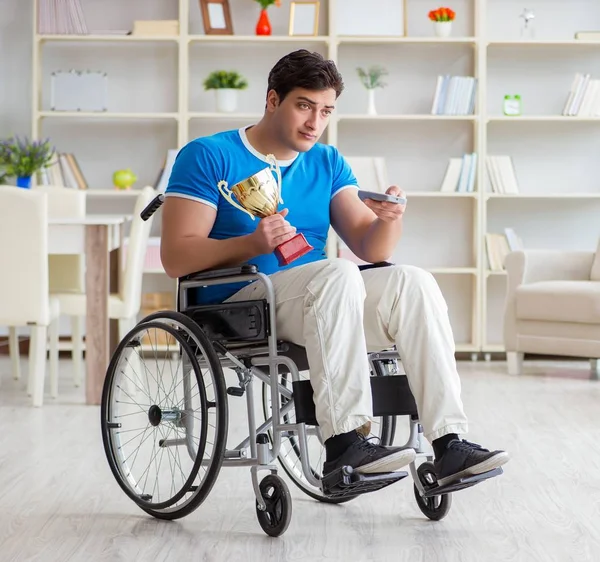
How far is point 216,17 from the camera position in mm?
5672

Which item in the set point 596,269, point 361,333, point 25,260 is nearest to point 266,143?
point 361,333

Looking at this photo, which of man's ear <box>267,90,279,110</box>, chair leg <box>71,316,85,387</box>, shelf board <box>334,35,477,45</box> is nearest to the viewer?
man's ear <box>267,90,279,110</box>

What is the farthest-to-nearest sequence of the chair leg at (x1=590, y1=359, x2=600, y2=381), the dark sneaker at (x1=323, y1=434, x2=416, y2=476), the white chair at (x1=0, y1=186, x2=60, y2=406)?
the chair leg at (x1=590, y1=359, x2=600, y2=381), the white chair at (x1=0, y1=186, x2=60, y2=406), the dark sneaker at (x1=323, y1=434, x2=416, y2=476)

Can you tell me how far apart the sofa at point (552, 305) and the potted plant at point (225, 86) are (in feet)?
5.63

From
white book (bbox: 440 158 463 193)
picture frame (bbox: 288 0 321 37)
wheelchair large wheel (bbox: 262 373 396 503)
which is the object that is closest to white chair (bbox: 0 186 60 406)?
wheelchair large wheel (bbox: 262 373 396 503)

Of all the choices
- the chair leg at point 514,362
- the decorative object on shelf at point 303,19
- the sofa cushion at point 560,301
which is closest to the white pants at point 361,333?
the sofa cushion at point 560,301

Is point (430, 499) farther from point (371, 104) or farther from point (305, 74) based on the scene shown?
point (371, 104)

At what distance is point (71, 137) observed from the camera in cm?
589

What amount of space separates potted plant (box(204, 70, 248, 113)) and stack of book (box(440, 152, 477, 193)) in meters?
1.19

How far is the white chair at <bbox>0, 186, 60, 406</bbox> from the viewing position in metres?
3.79

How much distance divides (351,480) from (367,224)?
0.68m

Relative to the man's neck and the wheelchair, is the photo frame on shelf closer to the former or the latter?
the man's neck

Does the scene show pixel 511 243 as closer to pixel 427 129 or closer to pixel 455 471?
pixel 427 129

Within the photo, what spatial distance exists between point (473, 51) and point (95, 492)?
403 centimetres
